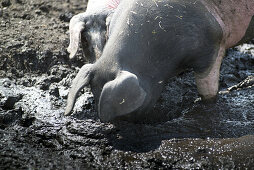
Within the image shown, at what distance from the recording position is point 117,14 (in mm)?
4426

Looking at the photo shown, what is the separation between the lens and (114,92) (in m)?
3.74

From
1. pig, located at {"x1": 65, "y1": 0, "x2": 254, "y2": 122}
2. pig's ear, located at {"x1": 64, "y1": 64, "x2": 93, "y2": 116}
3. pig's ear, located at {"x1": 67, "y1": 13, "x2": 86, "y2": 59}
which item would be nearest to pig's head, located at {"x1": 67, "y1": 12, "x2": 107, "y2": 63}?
pig's ear, located at {"x1": 67, "y1": 13, "x2": 86, "y2": 59}

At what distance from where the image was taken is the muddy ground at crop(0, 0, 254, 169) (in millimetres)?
3788

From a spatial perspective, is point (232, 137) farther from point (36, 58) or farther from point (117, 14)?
point (36, 58)

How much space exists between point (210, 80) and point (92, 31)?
1.29 meters

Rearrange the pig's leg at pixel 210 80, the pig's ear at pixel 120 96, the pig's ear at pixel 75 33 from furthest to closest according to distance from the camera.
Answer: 1. the pig's leg at pixel 210 80
2. the pig's ear at pixel 75 33
3. the pig's ear at pixel 120 96

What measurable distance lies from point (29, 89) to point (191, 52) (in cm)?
188

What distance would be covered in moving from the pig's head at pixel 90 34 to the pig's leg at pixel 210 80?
1026mm

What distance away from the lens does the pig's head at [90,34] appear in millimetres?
4453

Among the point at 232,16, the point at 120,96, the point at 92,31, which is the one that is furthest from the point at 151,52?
the point at 232,16

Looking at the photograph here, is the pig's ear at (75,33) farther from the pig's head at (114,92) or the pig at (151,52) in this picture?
the pig's head at (114,92)

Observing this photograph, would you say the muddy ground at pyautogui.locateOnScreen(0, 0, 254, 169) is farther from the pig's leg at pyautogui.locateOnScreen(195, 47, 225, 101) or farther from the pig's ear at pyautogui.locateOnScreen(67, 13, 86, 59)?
the pig's ear at pyautogui.locateOnScreen(67, 13, 86, 59)

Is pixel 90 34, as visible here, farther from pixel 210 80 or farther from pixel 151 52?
pixel 210 80

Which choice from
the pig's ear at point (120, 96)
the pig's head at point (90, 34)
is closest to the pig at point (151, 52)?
the pig's ear at point (120, 96)
